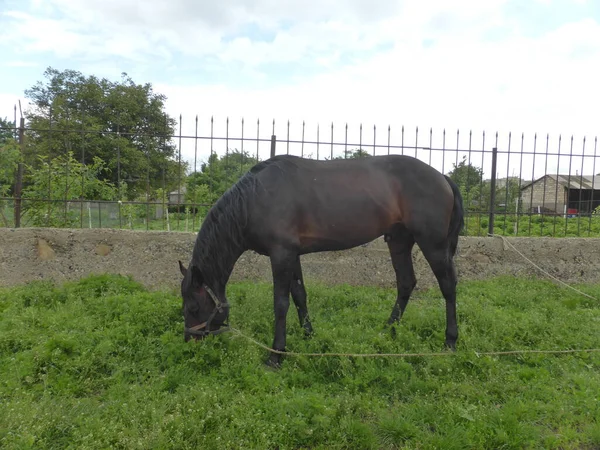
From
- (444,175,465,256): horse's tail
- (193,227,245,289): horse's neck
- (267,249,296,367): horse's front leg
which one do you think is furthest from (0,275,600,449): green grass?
(444,175,465,256): horse's tail

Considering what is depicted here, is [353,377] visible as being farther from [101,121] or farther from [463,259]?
[101,121]

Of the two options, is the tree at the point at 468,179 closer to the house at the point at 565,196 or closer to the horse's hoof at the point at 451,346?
the house at the point at 565,196

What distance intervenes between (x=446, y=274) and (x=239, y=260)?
9.78 ft

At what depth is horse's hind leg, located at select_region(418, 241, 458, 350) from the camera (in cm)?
360

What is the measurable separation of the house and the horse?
275cm

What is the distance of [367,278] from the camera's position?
5.70 meters

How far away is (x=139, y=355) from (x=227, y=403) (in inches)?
41.5

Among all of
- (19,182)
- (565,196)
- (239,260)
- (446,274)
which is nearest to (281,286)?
(446,274)

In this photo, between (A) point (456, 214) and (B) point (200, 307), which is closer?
(B) point (200, 307)

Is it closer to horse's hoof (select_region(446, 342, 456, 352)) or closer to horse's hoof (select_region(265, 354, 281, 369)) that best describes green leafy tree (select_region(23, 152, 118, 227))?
horse's hoof (select_region(265, 354, 281, 369))

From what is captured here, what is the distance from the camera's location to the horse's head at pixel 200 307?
10.8 feet

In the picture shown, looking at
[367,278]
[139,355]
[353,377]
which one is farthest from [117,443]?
[367,278]

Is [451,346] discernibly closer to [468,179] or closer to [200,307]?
[200,307]

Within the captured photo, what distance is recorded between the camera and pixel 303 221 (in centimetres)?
348
